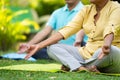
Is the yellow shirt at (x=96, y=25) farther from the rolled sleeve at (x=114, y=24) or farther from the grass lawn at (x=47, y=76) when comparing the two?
the grass lawn at (x=47, y=76)

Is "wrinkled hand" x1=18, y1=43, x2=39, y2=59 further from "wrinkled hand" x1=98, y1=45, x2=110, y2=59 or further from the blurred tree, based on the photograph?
the blurred tree

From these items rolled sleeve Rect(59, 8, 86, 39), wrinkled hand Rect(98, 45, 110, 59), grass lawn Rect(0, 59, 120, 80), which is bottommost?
grass lawn Rect(0, 59, 120, 80)

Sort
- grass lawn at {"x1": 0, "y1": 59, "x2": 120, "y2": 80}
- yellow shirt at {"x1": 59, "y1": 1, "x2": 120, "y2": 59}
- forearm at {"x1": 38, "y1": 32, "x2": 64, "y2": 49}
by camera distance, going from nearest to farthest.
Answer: grass lawn at {"x1": 0, "y1": 59, "x2": 120, "y2": 80} < yellow shirt at {"x1": 59, "y1": 1, "x2": 120, "y2": 59} < forearm at {"x1": 38, "y1": 32, "x2": 64, "y2": 49}

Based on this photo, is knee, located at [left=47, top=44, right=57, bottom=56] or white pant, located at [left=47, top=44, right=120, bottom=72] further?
knee, located at [left=47, top=44, right=57, bottom=56]

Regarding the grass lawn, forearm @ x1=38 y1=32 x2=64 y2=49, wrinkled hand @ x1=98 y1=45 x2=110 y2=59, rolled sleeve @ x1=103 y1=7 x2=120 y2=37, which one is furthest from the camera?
forearm @ x1=38 y1=32 x2=64 y2=49

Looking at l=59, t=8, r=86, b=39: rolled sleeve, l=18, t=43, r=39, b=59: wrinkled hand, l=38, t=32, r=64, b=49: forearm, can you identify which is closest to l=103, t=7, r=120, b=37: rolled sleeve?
l=59, t=8, r=86, b=39: rolled sleeve

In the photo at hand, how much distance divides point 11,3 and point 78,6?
384 inches

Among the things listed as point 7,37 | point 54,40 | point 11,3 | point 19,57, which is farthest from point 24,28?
point 54,40

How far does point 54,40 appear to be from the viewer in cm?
587

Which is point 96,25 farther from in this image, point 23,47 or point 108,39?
point 23,47

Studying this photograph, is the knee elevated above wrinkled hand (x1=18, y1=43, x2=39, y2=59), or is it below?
above

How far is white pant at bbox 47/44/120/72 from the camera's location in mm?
5547

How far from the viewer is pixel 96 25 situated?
577 cm

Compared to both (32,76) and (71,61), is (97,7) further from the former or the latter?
(32,76)
